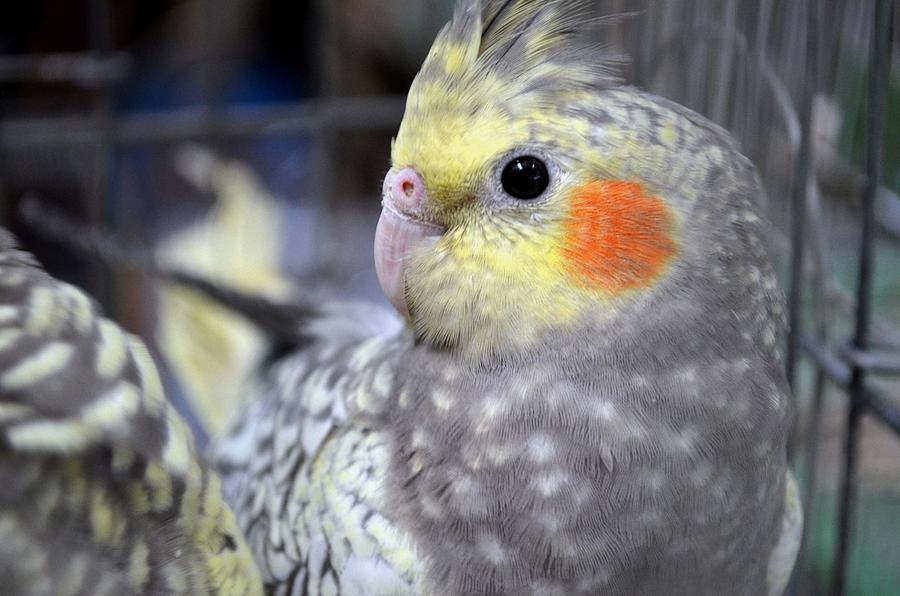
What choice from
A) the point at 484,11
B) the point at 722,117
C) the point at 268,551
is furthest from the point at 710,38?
the point at 268,551

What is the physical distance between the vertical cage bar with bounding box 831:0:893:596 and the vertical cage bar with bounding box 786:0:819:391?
0.04m

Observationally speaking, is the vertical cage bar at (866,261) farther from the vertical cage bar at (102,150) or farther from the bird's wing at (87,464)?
the vertical cage bar at (102,150)

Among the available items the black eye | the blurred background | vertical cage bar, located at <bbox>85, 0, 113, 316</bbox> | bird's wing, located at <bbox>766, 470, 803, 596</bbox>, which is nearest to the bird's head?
the black eye

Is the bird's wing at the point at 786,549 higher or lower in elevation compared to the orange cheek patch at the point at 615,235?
lower

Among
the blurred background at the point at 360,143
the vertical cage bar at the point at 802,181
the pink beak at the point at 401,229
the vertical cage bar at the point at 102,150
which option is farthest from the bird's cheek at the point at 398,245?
the vertical cage bar at the point at 102,150

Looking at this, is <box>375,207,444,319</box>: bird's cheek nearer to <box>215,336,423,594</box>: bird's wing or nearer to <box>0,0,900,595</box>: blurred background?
<box>215,336,423,594</box>: bird's wing

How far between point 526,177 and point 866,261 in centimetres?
34

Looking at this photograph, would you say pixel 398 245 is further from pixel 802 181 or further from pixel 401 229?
pixel 802 181

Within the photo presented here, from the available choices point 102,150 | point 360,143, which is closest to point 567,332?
point 102,150

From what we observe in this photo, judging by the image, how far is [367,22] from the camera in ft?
6.78

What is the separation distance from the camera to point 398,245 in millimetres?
651

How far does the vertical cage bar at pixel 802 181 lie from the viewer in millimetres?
748

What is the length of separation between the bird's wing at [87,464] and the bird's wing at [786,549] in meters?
0.43

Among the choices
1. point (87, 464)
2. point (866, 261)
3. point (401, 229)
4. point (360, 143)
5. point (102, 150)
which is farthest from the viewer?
point (360, 143)
